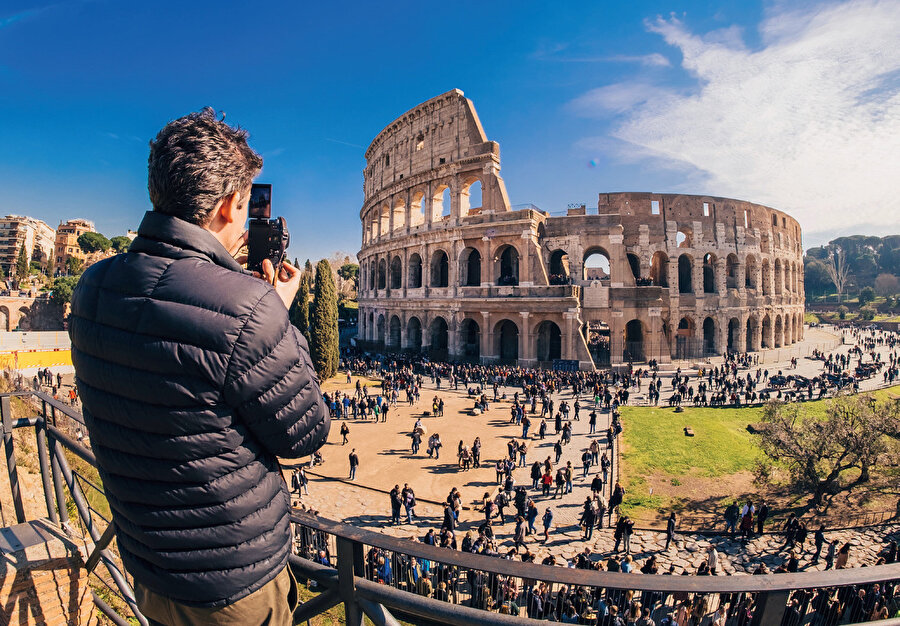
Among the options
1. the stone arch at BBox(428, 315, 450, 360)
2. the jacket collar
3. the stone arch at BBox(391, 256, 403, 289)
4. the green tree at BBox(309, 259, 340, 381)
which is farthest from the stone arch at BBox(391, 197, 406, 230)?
the jacket collar

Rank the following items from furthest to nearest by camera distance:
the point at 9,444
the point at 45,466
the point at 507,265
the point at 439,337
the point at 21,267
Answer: the point at 21,267 < the point at 439,337 < the point at 507,265 < the point at 45,466 < the point at 9,444

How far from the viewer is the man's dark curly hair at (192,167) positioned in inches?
64.8

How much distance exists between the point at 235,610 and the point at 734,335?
47238 millimetres

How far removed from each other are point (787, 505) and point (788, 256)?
42962 mm

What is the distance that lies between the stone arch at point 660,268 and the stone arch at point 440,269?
17131 mm

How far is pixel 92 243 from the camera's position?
76.5 m

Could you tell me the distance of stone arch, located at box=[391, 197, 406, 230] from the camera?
40.2 meters

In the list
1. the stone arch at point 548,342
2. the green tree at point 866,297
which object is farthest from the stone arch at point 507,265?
the green tree at point 866,297

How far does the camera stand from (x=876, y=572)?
1.74 metres

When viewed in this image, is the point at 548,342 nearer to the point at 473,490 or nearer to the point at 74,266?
the point at 473,490

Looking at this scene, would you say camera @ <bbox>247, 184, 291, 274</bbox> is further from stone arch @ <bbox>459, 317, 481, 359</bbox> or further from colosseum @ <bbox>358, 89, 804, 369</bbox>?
stone arch @ <bbox>459, 317, 481, 359</bbox>

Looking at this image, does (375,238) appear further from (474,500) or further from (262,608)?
(262,608)

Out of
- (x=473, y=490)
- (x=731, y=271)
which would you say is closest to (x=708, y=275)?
(x=731, y=271)

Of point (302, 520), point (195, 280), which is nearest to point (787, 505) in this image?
point (302, 520)
